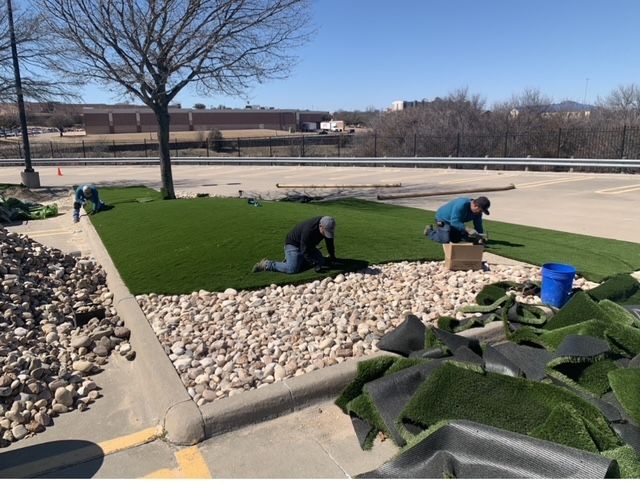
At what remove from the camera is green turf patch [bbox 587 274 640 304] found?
17.9 ft

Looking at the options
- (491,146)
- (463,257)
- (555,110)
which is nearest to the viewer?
(463,257)

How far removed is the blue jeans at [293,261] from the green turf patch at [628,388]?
3683mm

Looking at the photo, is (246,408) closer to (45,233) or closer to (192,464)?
(192,464)

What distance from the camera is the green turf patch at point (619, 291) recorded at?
215 inches

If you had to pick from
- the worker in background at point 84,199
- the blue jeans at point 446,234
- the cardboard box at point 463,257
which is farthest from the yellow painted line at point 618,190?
the worker in background at point 84,199

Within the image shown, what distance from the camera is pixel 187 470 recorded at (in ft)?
10.1

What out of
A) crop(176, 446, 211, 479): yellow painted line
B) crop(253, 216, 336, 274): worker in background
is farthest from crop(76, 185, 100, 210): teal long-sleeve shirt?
crop(176, 446, 211, 479): yellow painted line

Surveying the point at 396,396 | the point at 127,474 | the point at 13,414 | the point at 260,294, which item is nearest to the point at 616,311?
the point at 396,396

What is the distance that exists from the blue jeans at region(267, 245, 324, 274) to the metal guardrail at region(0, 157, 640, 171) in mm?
19577

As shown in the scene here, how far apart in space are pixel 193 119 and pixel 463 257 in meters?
88.3

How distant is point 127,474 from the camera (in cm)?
310

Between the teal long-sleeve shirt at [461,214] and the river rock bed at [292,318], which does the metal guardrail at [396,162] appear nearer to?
the teal long-sleeve shirt at [461,214]

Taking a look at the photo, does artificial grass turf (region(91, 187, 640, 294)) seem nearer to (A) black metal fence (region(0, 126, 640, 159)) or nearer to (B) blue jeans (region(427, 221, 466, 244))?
(B) blue jeans (region(427, 221, 466, 244))

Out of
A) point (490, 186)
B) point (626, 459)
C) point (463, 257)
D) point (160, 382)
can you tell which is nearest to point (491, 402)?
point (626, 459)
